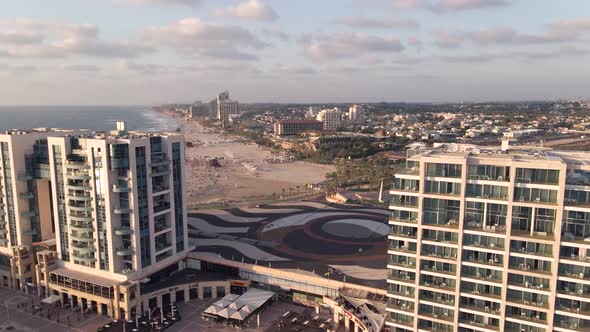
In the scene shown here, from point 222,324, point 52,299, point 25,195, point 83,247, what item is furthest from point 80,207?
point 222,324

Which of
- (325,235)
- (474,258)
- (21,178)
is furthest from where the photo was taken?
(325,235)

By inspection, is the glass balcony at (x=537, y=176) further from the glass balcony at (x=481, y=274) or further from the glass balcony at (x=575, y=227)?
the glass balcony at (x=481, y=274)

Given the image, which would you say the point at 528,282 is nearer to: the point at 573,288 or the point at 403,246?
the point at 573,288

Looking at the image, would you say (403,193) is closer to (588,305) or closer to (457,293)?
(457,293)

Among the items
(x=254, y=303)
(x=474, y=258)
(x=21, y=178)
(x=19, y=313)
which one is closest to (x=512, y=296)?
(x=474, y=258)

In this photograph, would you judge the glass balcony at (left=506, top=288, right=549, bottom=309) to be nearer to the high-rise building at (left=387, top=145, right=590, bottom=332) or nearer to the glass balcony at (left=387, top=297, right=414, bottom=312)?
the high-rise building at (left=387, top=145, right=590, bottom=332)

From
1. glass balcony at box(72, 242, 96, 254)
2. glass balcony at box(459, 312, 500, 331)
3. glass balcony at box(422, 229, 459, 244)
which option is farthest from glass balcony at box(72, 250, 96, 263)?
glass balcony at box(459, 312, 500, 331)

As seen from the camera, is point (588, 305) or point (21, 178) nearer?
point (588, 305)
